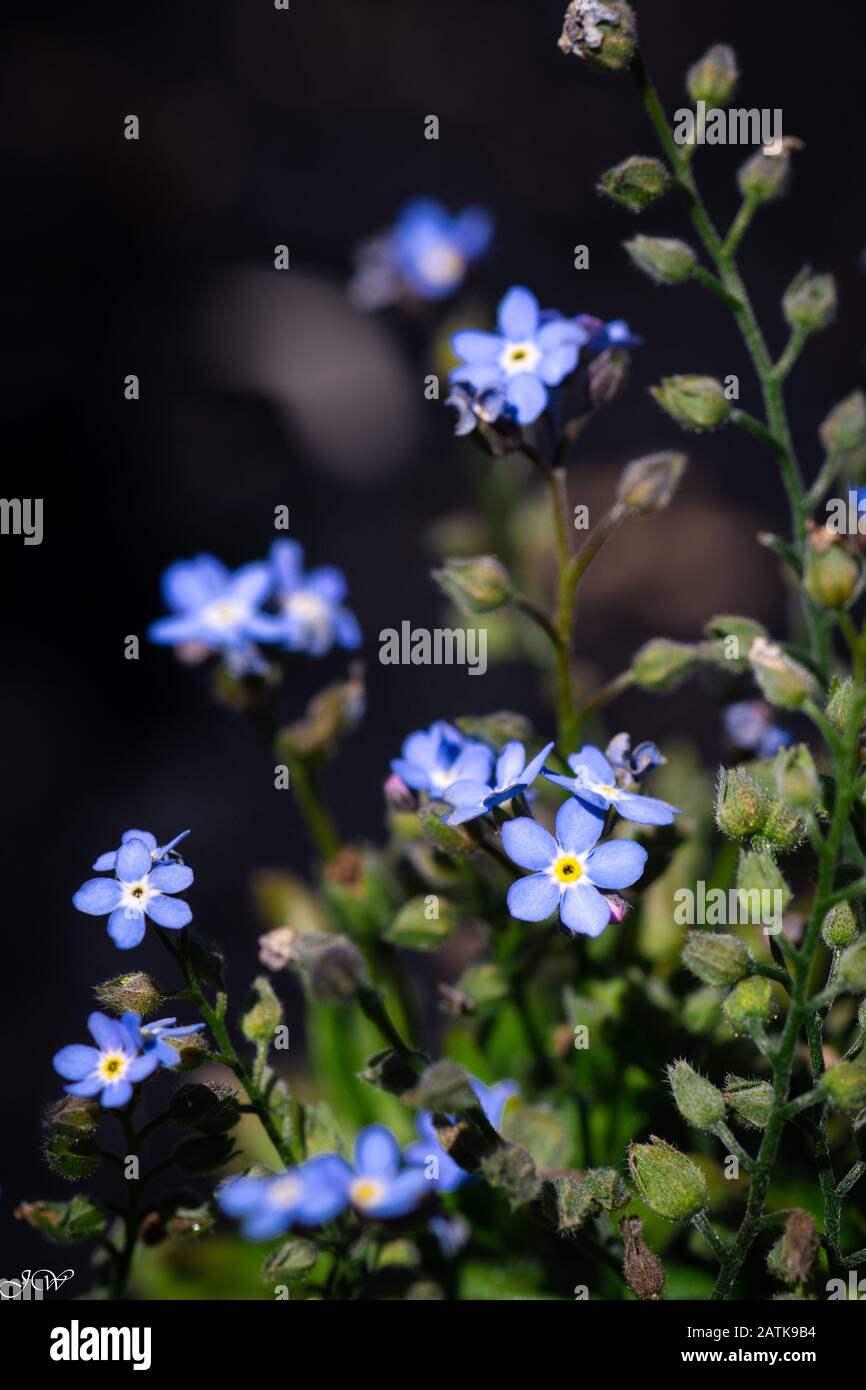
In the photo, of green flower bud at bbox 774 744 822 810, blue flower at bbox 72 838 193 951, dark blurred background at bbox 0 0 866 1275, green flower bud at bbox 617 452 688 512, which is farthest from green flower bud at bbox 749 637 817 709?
dark blurred background at bbox 0 0 866 1275

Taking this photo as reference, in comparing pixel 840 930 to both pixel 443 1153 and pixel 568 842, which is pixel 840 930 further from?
pixel 443 1153

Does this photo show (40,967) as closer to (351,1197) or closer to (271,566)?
(271,566)

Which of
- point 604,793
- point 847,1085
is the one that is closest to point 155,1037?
point 604,793

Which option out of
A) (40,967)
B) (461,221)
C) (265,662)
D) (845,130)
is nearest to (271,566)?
(265,662)

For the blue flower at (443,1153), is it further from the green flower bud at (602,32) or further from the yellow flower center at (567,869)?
the green flower bud at (602,32)

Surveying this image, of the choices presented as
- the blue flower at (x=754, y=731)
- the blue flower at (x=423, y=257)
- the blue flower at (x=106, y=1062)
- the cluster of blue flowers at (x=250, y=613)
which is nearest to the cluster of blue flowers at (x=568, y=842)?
the blue flower at (x=106, y=1062)
